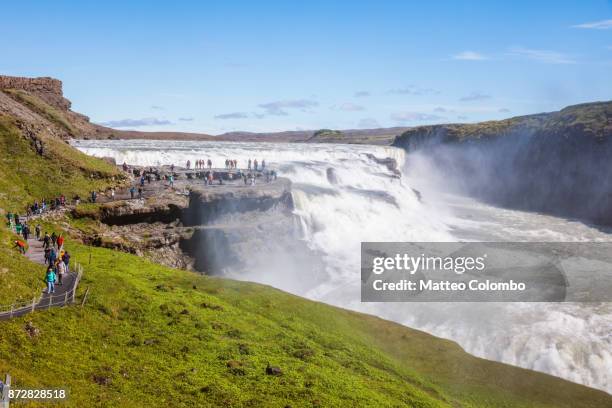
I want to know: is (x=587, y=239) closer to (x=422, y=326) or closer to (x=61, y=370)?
(x=422, y=326)

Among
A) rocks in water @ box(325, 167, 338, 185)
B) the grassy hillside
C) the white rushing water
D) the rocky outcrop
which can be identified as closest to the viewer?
the grassy hillside

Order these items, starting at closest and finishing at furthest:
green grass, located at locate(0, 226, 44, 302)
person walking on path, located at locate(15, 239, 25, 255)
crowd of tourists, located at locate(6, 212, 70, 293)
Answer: green grass, located at locate(0, 226, 44, 302), crowd of tourists, located at locate(6, 212, 70, 293), person walking on path, located at locate(15, 239, 25, 255)

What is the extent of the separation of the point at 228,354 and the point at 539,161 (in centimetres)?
8101

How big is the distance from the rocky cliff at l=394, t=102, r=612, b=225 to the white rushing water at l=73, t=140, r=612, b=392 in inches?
214

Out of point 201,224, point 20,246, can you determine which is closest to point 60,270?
point 20,246

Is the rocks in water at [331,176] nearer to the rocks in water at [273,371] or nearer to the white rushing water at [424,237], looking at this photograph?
the white rushing water at [424,237]

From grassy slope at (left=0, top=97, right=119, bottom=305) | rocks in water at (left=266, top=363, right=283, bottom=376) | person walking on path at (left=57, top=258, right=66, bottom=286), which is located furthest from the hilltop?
grassy slope at (left=0, top=97, right=119, bottom=305)

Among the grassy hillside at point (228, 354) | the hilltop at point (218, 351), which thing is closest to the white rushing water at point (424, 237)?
the hilltop at point (218, 351)

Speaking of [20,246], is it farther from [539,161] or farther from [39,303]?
[539,161]

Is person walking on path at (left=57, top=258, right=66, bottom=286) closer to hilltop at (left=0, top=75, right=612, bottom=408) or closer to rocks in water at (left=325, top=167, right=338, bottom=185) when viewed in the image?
hilltop at (left=0, top=75, right=612, bottom=408)

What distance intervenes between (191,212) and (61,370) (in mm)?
26089

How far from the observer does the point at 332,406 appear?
55.4 feet

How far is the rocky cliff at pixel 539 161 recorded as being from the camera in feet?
248

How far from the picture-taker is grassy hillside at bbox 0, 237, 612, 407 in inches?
634
